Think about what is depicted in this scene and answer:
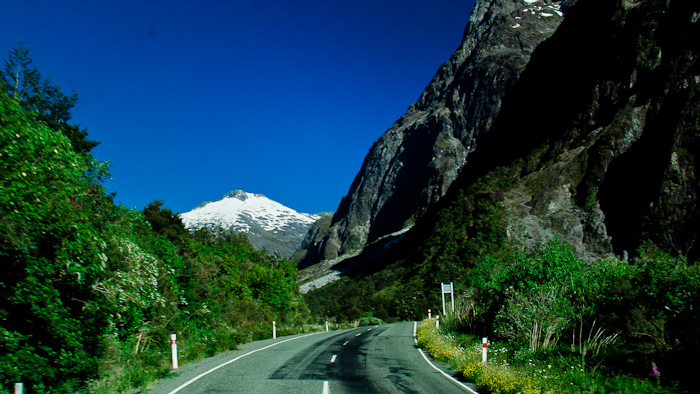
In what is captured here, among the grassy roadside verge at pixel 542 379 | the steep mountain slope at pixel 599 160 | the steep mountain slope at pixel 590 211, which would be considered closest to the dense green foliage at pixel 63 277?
the grassy roadside verge at pixel 542 379

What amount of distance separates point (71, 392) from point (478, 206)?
3012 inches

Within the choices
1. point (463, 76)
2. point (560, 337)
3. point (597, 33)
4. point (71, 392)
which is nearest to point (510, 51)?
point (463, 76)

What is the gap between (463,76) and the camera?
156m

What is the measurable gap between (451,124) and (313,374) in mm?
150499

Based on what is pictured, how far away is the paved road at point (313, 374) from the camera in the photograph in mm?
9891

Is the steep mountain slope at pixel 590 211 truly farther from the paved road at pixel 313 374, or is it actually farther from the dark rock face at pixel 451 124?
the dark rock face at pixel 451 124

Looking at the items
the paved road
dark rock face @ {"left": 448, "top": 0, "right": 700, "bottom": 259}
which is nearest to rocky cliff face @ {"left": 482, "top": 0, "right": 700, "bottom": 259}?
dark rock face @ {"left": 448, "top": 0, "right": 700, "bottom": 259}

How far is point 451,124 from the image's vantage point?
155m

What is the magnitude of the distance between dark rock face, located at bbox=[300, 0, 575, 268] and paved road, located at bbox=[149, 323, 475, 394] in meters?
122

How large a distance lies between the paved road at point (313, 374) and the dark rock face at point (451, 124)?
400 ft

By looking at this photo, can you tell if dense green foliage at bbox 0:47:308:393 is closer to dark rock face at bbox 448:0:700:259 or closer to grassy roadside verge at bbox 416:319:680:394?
grassy roadside verge at bbox 416:319:680:394

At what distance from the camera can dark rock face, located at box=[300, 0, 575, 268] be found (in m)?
142

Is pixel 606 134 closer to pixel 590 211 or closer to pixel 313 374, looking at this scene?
pixel 590 211

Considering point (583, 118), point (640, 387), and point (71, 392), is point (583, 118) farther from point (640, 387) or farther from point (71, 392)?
point (71, 392)
